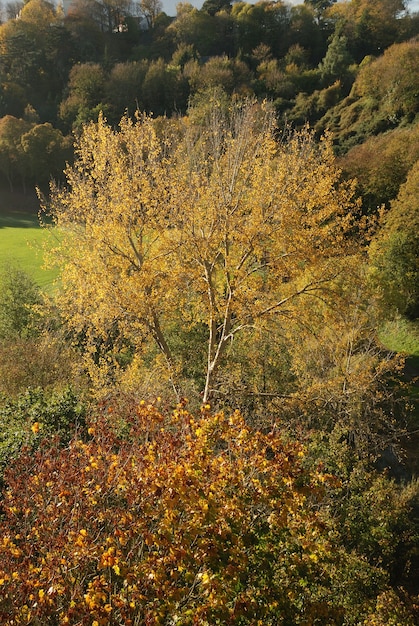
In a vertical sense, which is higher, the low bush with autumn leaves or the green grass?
the low bush with autumn leaves

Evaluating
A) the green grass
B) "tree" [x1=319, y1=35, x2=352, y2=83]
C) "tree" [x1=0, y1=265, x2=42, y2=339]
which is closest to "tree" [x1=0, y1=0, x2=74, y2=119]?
the green grass

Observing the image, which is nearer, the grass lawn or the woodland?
the woodland

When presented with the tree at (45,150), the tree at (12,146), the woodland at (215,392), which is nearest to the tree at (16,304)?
the woodland at (215,392)

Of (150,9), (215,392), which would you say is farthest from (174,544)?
(150,9)

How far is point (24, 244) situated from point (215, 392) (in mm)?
35144

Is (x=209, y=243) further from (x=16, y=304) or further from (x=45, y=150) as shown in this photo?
(x=45, y=150)

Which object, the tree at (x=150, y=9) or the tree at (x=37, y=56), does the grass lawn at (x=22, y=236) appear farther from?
the tree at (x=150, y=9)

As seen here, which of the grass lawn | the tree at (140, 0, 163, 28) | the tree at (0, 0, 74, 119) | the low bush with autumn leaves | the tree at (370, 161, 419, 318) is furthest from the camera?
the tree at (140, 0, 163, 28)

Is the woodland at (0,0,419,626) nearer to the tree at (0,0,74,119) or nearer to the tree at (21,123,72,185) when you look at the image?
the tree at (21,123,72,185)

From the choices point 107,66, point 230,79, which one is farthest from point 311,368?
point 107,66

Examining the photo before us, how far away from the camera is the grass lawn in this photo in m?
34.8

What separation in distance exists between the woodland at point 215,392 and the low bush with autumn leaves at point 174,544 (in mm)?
34

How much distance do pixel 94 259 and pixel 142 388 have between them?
13.5 ft

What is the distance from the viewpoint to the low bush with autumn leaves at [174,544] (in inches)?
161
